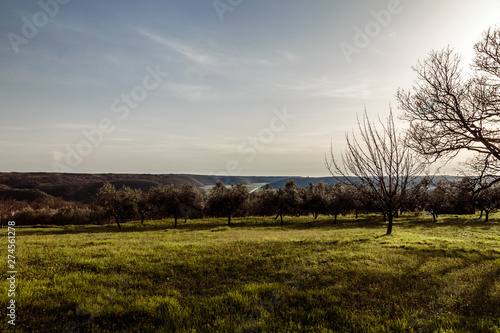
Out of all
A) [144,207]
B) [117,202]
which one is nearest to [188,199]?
[144,207]

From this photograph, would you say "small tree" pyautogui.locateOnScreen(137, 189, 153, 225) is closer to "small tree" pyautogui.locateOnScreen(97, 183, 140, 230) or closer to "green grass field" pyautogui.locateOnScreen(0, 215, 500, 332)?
"small tree" pyautogui.locateOnScreen(97, 183, 140, 230)

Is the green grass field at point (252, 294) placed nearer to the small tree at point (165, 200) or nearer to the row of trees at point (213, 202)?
the row of trees at point (213, 202)

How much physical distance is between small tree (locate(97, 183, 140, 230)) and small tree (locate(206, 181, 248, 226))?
55.8 ft

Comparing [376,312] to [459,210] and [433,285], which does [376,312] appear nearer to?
[433,285]

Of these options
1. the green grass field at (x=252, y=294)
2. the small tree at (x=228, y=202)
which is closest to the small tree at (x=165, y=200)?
the small tree at (x=228, y=202)

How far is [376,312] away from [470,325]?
191 cm

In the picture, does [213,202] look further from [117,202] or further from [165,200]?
[117,202]

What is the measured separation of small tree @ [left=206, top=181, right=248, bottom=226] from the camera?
5803 cm

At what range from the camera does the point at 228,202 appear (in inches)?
2283

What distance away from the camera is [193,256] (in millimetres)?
11617

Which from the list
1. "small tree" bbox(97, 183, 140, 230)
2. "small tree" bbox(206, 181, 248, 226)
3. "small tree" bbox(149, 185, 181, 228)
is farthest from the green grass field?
"small tree" bbox(149, 185, 181, 228)

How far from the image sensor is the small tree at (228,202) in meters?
58.0

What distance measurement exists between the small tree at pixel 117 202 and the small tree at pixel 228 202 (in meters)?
17.0

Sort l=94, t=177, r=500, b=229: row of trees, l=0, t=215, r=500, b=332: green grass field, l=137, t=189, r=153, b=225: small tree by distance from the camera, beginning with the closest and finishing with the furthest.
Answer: l=0, t=215, r=500, b=332: green grass field
l=94, t=177, r=500, b=229: row of trees
l=137, t=189, r=153, b=225: small tree
